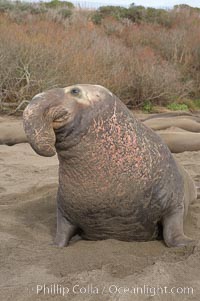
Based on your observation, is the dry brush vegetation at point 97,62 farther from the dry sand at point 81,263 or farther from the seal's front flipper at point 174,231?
the seal's front flipper at point 174,231

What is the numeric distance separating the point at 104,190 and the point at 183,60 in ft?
48.1

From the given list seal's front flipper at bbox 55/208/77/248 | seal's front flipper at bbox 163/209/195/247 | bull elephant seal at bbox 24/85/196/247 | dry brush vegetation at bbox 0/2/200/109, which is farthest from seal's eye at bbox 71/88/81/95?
dry brush vegetation at bbox 0/2/200/109

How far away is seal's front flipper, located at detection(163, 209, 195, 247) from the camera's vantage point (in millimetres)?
3311

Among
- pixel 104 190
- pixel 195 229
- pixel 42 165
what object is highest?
pixel 104 190

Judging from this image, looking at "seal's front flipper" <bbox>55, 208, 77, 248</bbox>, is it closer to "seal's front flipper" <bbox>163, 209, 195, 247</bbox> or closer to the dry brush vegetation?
"seal's front flipper" <bbox>163, 209, 195, 247</bbox>

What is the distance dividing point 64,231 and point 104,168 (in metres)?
0.61

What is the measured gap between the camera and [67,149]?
10.1 feet

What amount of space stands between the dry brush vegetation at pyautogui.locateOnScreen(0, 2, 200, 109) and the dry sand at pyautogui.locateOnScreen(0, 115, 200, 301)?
6.51 metres

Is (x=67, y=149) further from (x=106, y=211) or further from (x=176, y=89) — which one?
(x=176, y=89)

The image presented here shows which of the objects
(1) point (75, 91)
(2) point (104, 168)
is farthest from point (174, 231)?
(1) point (75, 91)

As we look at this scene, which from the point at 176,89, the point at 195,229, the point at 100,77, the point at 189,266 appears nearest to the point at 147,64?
the point at 176,89

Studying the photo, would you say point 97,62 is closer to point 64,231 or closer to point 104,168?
point 64,231

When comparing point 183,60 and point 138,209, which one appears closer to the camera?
point 138,209

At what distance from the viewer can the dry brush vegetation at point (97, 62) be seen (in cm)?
1067
